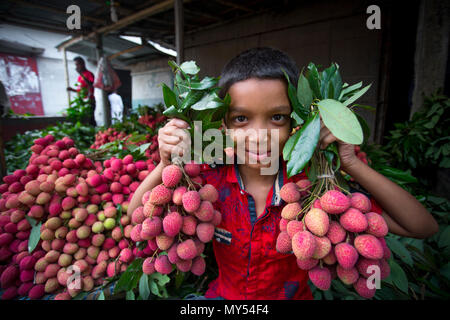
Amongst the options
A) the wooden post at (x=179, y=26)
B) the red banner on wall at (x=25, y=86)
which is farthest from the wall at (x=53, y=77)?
the wooden post at (x=179, y=26)

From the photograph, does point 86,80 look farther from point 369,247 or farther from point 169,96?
point 369,247

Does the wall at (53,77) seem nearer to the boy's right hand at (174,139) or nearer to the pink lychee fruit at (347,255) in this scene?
the boy's right hand at (174,139)

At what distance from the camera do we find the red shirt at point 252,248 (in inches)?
29.7

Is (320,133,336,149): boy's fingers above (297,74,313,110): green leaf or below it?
below

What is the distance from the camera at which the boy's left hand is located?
539 mm

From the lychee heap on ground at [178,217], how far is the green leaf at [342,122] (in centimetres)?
34

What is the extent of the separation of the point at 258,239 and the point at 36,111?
34.8ft

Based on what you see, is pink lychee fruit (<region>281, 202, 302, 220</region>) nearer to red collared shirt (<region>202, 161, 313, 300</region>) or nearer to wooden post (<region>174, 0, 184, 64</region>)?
red collared shirt (<region>202, 161, 313, 300</region>)

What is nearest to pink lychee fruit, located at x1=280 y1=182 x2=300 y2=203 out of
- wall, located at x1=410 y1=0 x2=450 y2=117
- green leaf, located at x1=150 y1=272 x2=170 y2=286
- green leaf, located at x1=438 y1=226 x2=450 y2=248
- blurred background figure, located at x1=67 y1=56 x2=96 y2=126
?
green leaf, located at x1=150 y1=272 x2=170 y2=286

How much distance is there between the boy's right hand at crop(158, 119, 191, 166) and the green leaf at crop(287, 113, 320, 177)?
28cm
